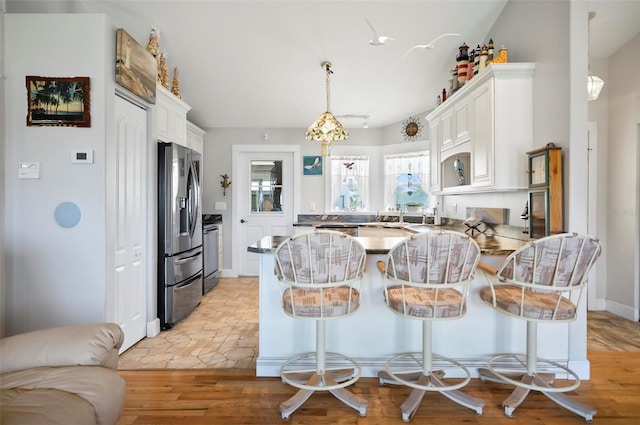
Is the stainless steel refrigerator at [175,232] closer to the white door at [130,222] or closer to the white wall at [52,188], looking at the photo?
the white door at [130,222]

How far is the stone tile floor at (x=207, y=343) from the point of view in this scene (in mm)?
2355

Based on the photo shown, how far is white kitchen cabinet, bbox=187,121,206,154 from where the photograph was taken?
454cm

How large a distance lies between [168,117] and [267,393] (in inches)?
106

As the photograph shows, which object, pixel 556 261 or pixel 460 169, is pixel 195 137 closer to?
pixel 460 169

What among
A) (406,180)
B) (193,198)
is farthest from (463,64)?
(193,198)

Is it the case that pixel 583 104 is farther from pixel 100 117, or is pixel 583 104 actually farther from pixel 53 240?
pixel 53 240

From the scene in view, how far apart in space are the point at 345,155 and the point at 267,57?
224 centimetres

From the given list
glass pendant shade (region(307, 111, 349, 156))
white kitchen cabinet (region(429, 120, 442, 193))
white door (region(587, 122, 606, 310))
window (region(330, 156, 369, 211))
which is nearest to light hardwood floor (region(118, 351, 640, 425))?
white door (region(587, 122, 606, 310))

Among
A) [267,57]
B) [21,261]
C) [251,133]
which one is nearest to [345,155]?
[251,133]

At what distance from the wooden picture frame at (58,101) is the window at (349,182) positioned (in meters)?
3.62

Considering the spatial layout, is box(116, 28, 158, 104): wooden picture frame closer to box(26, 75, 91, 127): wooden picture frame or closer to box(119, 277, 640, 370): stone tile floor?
box(26, 75, 91, 127): wooden picture frame

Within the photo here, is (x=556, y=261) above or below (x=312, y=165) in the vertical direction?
below

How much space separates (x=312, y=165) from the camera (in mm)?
5227

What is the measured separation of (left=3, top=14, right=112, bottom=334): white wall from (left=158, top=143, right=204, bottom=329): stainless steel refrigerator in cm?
78
